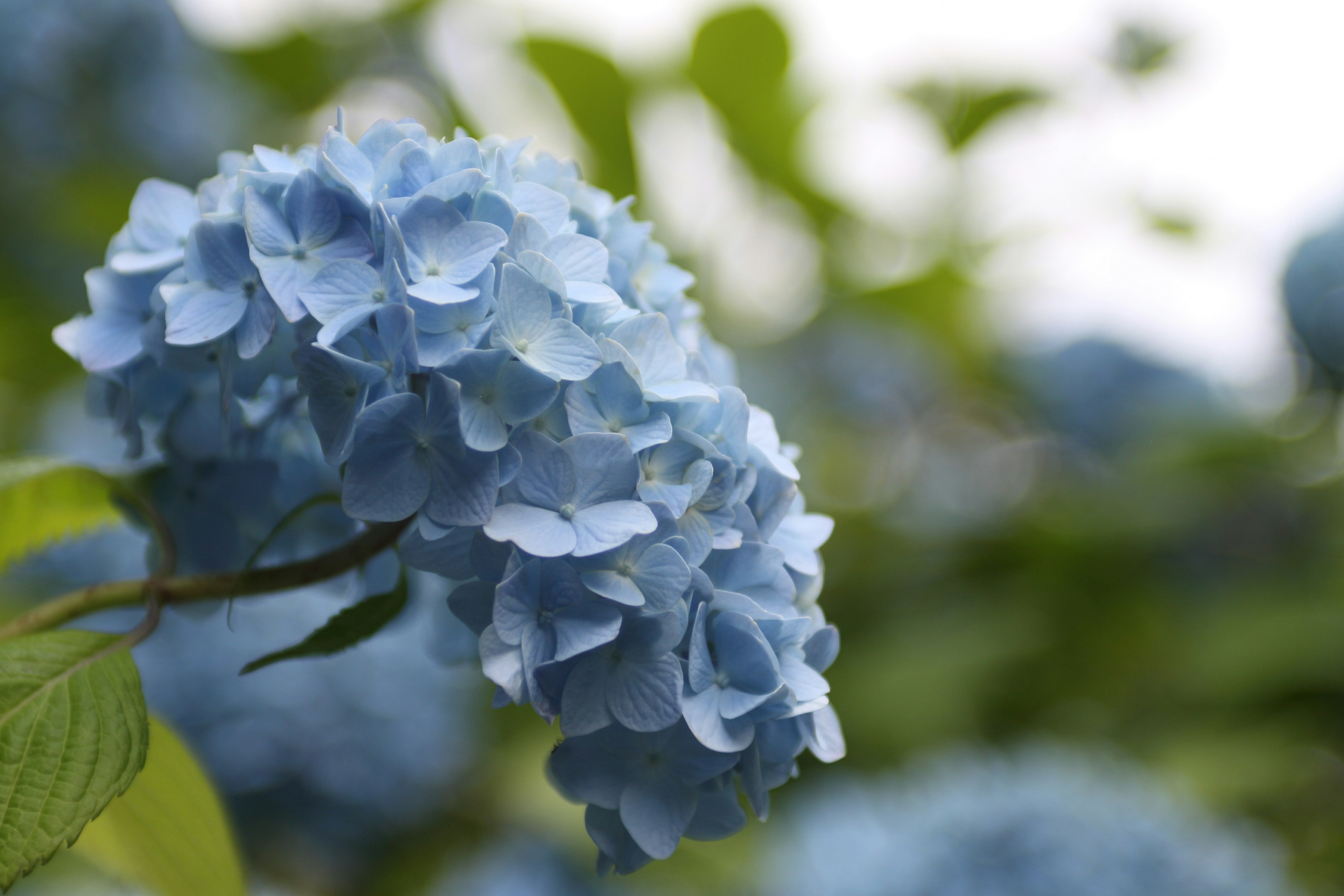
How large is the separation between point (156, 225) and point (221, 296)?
0.08 metres

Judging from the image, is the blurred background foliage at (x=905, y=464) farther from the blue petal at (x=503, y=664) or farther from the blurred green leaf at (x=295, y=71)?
the blue petal at (x=503, y=664)

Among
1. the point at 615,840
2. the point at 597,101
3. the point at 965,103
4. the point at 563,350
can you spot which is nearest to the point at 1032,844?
the point at 615,840

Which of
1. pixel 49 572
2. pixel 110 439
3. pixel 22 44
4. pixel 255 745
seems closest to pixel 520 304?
pixel 255 745

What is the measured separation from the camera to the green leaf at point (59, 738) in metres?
0.35

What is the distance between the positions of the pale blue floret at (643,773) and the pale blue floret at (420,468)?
10 centimetres

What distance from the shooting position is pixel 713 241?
1.36 meters

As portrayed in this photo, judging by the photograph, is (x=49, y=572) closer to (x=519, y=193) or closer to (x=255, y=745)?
(x=255, y=745)

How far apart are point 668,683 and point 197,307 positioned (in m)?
0.24

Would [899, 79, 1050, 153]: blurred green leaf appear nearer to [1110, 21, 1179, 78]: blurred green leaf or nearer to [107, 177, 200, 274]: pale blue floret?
[1110, 21, 1179, 78]: blurred green leaf

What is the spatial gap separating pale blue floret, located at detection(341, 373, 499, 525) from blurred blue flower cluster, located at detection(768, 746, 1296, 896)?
0.68 meters

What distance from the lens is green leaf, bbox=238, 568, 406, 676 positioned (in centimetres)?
40

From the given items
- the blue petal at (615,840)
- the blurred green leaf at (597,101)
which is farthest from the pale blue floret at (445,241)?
the blurred green leaf at (597,101)

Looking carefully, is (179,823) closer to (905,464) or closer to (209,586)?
(209,586)

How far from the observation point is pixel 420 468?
1.20 feet
